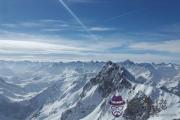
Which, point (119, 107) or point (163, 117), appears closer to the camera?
point (119, 107)

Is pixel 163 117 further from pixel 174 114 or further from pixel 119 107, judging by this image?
pixel 119 107

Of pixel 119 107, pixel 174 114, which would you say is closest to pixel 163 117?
pixel 174 114

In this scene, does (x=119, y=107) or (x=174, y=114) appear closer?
(x=119, y=107)

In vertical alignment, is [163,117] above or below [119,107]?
below
